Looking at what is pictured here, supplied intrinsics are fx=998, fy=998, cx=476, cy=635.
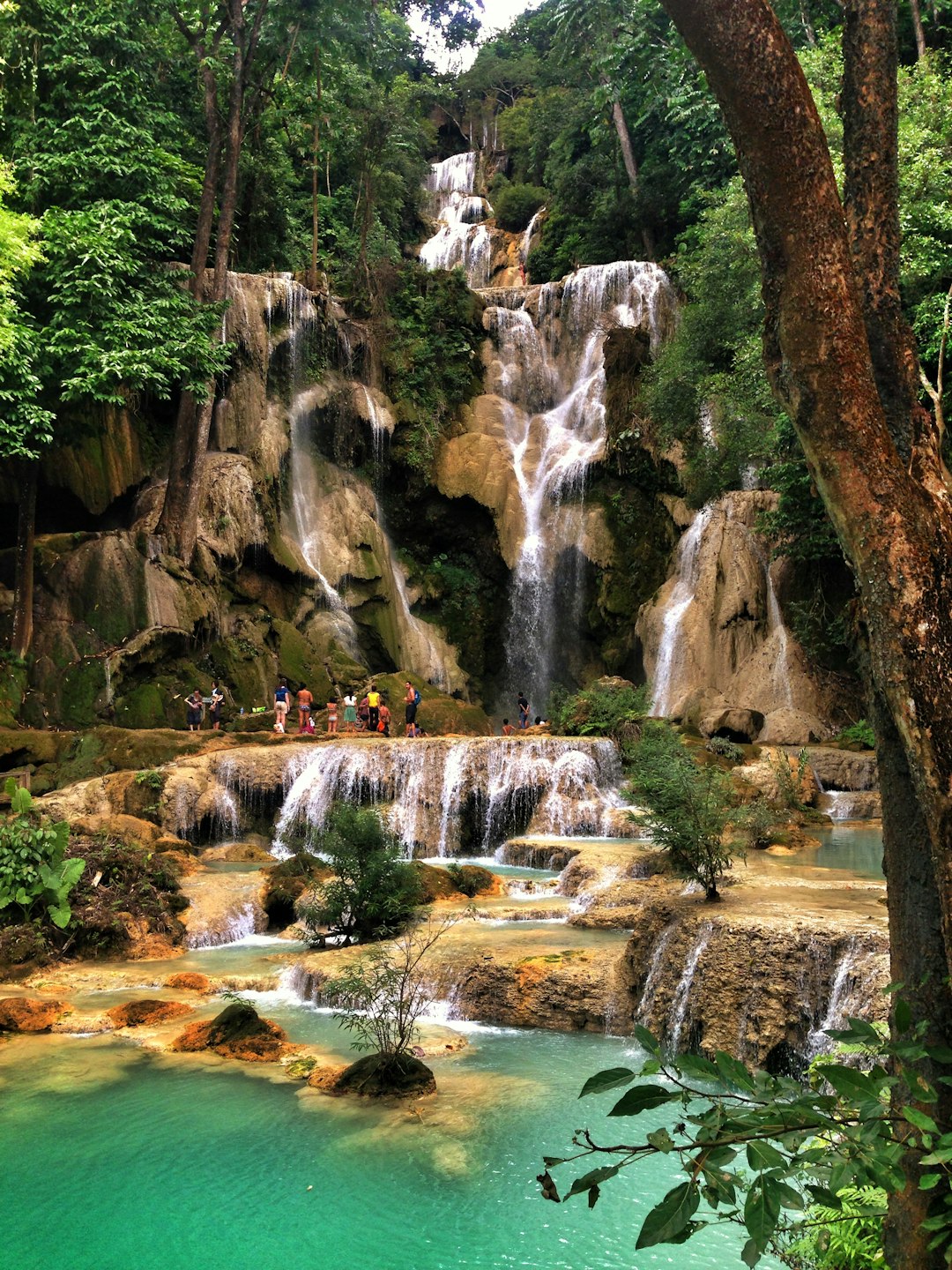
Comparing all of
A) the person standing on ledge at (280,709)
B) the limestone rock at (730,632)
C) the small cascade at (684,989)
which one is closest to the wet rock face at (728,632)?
the limestone rock at (730,632)

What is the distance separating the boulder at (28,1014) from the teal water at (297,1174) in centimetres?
67

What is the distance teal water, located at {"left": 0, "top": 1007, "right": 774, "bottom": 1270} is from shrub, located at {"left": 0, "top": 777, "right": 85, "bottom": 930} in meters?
3.13

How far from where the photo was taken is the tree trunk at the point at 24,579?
806 inches

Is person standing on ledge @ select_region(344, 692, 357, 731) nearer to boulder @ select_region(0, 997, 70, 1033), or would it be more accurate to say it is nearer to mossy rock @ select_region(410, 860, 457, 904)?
mossy rock @ select_region(410, 860, 457, 904)

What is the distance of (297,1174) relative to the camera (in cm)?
555

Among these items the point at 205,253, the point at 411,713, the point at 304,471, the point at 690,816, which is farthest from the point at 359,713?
the point at 690,816

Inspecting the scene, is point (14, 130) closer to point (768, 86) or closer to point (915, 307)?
point (915, 307)

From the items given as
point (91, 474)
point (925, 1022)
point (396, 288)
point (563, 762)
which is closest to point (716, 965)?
point (925, 1022)

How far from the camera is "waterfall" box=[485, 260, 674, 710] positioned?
93.2 feet

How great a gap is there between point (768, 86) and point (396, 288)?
101 feet

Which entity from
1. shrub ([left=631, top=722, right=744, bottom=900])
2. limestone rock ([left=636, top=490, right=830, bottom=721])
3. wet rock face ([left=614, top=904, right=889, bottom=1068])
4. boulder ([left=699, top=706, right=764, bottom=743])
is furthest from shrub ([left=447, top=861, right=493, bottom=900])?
limestone rock ([left=636, top=490, right=830, bottom=721])

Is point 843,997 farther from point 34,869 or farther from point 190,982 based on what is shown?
point 34,869

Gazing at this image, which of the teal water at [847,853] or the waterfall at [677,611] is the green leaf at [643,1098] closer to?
the teal water at [847,853]

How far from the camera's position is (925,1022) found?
2068mm
